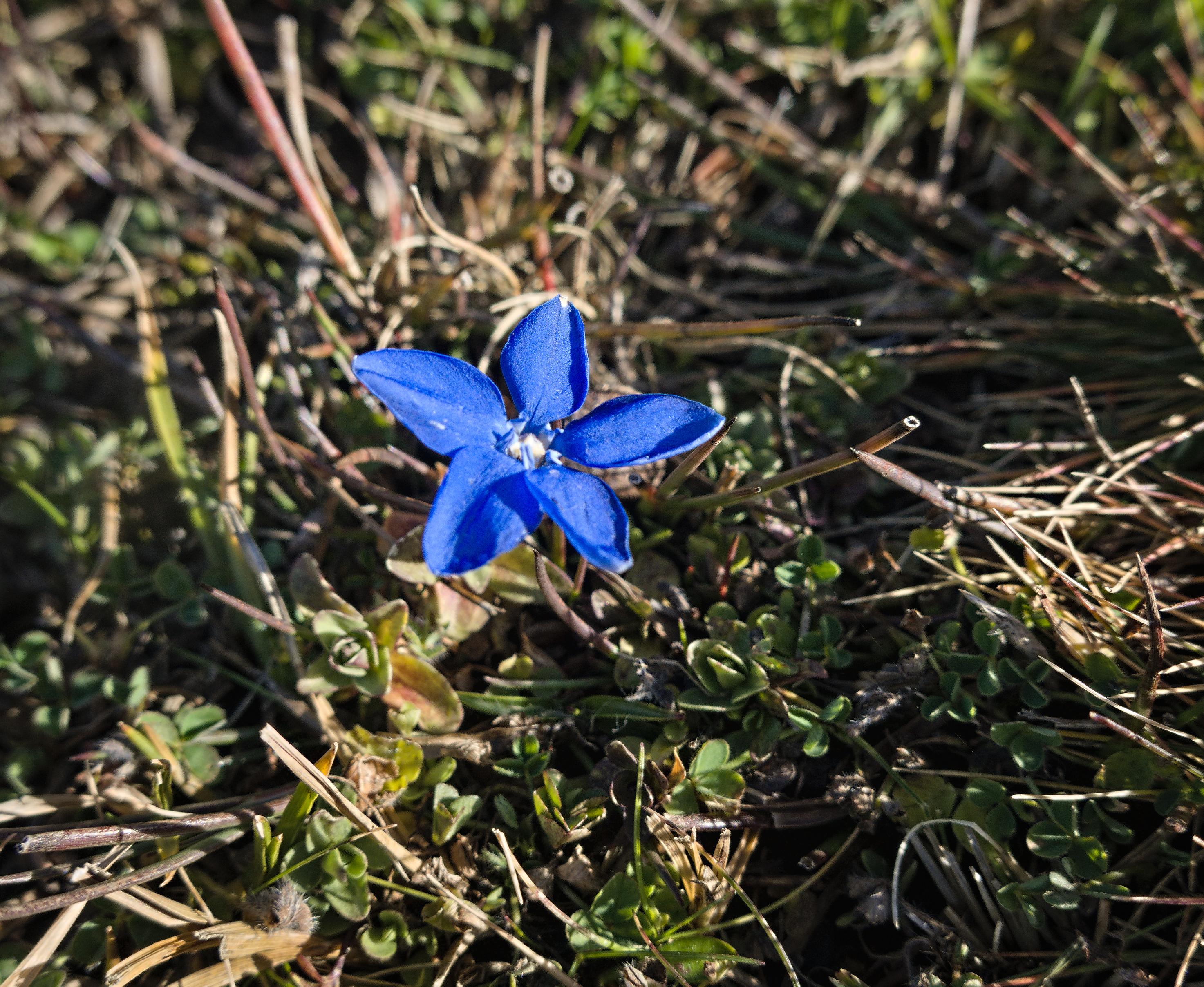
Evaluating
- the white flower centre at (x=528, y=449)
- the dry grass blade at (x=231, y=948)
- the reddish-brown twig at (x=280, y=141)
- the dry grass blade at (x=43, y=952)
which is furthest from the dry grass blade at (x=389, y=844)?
the reddish-brown twig at (x=280, y=141)

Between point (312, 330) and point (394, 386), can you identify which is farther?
point (312, 330)

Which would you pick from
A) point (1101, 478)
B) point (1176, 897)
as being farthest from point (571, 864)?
point (1101, 478)

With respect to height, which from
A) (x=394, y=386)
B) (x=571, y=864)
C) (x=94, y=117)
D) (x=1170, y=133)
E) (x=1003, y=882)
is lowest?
(x=1003, y=882)

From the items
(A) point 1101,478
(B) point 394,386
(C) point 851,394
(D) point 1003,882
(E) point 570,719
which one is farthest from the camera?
(C) point 851,394

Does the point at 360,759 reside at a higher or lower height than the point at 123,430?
lower

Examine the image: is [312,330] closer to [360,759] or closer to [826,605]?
[360,759]

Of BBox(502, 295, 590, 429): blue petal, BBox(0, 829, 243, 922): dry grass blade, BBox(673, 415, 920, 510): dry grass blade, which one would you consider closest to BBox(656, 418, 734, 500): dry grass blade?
BBox(673, 415, 920, 510): dry grass blade
